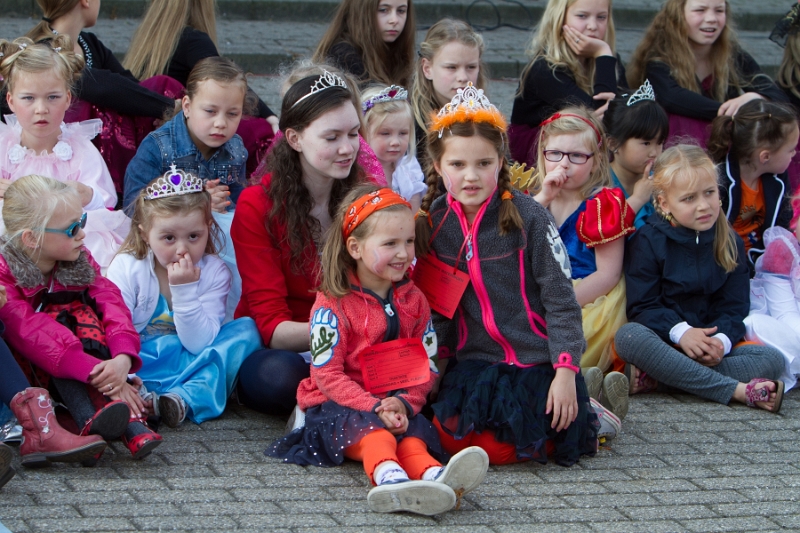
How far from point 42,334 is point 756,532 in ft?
8.04

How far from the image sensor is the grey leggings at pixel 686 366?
4.25 meters

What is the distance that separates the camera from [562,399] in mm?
3482

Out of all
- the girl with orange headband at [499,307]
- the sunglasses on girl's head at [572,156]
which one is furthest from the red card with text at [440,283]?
the sunglasses on girl's head at [572,156]

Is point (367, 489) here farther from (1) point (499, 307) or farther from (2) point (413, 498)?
(1) point (499, 307)

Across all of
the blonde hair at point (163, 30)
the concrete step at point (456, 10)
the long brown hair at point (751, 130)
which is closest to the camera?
the long brown hair at point (751, 130)

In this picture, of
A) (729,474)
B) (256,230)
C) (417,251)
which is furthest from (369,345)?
(729,474)

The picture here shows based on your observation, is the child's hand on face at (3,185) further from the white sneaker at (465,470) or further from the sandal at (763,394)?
the sandal at (763,394)

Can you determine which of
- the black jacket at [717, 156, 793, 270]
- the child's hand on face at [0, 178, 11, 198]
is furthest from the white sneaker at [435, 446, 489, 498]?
the black jacket at [717, 156, 793, 270]

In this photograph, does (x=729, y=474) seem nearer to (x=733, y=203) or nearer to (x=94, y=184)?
(x=733, y=203)

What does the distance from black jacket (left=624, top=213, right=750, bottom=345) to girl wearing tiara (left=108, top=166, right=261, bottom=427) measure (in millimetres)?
1680

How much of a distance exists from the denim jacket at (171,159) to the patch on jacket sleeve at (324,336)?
132 centimetres

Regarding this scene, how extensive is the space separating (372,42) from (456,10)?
4.65m

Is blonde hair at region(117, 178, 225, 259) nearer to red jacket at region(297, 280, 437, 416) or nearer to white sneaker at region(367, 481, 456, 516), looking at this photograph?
red jacket at region(297, 280, 437, 416)

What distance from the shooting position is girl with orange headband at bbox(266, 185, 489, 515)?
341 centimetres
